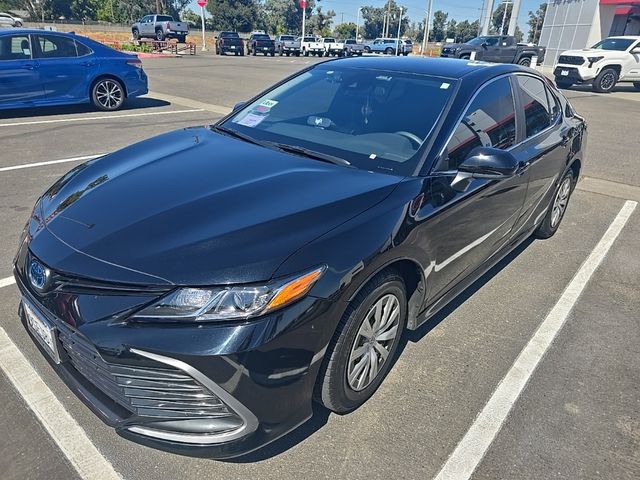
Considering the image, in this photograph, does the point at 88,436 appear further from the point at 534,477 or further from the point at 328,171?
the point at 534,477

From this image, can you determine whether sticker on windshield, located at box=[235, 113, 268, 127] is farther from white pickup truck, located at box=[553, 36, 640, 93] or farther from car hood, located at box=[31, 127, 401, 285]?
white pickup truck, located at box=[553, 36, 640, 93]

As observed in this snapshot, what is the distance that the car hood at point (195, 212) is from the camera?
1959mm

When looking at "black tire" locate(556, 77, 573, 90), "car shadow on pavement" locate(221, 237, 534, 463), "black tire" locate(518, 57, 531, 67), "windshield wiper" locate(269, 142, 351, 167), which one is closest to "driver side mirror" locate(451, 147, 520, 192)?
"windshield wiper" locate(269, 142, 351, 167)

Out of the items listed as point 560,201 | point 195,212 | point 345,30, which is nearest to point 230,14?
point 345,30

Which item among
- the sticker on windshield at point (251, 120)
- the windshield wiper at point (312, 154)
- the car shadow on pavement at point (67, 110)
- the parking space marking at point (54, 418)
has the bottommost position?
the car shadow on pavement at point (67, 110)

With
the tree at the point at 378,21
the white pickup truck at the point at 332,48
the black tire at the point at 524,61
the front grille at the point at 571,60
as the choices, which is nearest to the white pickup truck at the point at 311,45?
→ the white pickup truck at the point at 332,48

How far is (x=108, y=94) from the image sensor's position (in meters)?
9.98

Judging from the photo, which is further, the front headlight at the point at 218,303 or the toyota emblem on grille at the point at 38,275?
the toyota emblem on grille at the point at 38,275

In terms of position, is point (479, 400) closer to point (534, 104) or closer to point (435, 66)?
point (435, 66)

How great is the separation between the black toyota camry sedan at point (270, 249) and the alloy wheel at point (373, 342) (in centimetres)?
1

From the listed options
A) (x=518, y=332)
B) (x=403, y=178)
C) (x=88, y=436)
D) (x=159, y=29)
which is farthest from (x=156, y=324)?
(x=159, y=29)

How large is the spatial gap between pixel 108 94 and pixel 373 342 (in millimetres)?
9427

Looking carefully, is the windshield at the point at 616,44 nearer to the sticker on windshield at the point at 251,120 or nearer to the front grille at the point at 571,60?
the front grille at the point at 571,60

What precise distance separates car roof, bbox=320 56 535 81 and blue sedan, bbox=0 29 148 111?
7.45m
